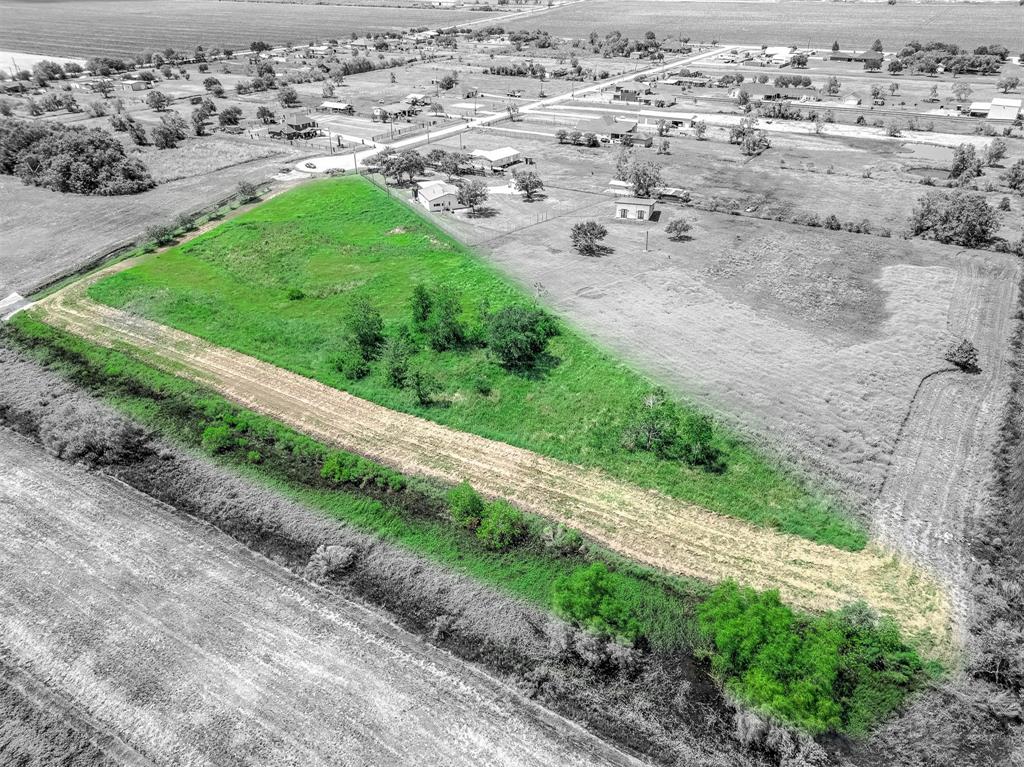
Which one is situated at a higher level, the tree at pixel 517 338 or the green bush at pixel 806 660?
the tree at pixel 517 338

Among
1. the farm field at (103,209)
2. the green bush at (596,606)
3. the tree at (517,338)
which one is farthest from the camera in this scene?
the farm field at (103,209)

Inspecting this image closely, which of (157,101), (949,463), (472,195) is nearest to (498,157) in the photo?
(472,195)

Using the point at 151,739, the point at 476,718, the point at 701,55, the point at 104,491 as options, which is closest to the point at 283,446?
the point at 104,491

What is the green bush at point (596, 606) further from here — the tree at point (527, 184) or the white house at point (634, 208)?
the tree at point (527, 184)

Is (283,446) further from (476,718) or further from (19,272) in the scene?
(19,272)

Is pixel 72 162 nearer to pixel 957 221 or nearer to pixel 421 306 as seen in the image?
pixel 421 306

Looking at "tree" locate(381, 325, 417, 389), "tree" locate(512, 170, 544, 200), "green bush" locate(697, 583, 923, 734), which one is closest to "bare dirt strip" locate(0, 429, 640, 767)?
"green bush" locate(697, 583, 923, 734)

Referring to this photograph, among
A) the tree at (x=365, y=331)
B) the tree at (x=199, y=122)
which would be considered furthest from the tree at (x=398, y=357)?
the tree at (x=199, y=122)
